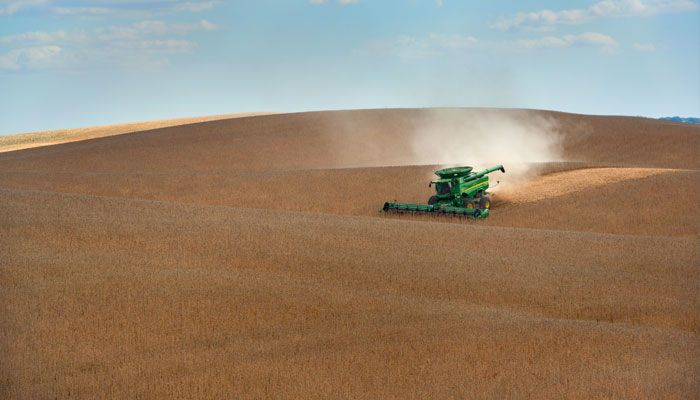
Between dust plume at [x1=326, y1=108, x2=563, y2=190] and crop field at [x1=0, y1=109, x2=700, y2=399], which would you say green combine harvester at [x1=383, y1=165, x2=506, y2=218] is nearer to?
crop field at [x1=0, y1=109, x2=700, y2=399]

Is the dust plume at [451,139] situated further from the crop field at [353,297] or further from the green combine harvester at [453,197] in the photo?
the crop field at [353,297]

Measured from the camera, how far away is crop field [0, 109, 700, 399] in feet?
48.4

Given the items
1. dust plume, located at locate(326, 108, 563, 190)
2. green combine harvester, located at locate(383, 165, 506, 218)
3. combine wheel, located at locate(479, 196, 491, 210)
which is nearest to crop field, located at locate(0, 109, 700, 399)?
combine wheel, located at locate(479, 196, 491, 210)

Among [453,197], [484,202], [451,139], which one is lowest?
[484,202]

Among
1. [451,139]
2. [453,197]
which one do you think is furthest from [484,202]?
[451,139]

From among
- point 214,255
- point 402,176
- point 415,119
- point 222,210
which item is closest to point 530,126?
point 415,119

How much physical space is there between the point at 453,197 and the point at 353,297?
17.3 metres

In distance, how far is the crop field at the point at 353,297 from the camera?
14.8m

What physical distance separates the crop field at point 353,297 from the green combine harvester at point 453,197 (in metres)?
0.68

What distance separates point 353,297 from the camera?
19469 mm

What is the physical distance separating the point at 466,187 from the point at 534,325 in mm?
18729

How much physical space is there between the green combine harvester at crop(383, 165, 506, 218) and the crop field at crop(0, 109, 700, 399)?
68cm

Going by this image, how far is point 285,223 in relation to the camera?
2853 centimetres

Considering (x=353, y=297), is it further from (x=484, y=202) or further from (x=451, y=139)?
(x=451, y=139)
